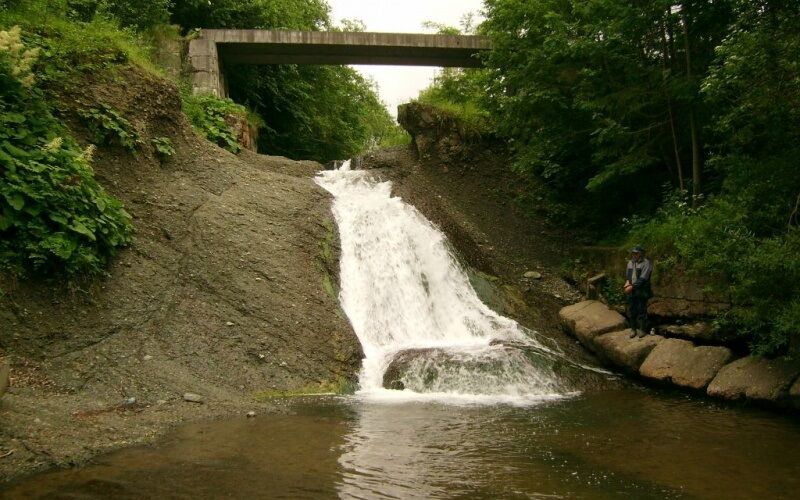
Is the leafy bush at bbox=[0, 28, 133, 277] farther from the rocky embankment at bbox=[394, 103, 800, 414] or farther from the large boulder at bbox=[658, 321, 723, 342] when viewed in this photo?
the large boulder at bbox=[658, 321, 723, 342]

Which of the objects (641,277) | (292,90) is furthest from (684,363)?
(292,90)

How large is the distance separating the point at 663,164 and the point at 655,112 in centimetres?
211

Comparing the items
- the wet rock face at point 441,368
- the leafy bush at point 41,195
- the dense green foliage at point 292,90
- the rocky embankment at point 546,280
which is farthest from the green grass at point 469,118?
the leafy bush at point 41,195

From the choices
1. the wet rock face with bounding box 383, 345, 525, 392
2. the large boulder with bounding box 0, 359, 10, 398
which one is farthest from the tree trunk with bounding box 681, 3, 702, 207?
the large boulder with bounding box 0, 359, 10, 398

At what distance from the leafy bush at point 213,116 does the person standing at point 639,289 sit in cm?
1130

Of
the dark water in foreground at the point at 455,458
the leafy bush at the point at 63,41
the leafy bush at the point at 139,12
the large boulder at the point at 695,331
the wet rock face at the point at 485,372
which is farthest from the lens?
the leafy bush at the point at 139,12

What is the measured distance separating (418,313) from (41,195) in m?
7.11

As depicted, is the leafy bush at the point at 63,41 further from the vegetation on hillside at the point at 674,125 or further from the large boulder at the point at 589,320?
the large boulder at the point at 589,320

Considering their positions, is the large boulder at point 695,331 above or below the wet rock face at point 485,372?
A: above

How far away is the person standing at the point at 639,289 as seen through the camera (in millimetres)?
10562

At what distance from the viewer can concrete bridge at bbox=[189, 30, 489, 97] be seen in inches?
712

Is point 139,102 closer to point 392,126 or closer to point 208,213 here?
point 208,213

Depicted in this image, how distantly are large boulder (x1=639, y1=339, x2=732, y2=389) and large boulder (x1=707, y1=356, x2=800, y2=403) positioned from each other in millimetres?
240

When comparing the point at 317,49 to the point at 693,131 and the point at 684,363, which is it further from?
the point at 684,363
